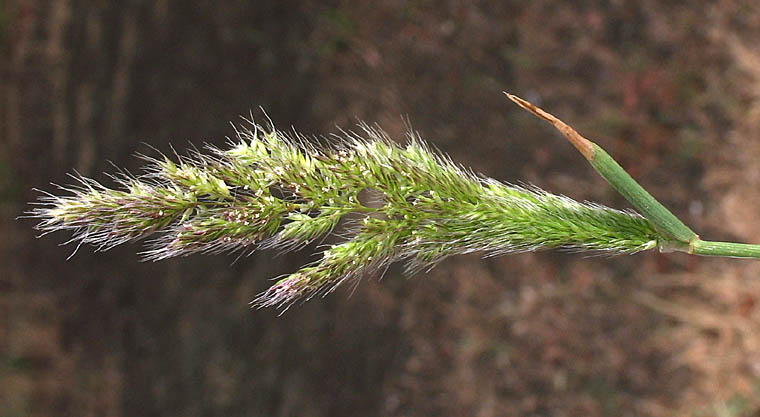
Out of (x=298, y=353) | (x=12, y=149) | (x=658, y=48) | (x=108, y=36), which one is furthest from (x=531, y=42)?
(x=12, y=149)

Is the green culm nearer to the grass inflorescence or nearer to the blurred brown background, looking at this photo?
the grass inflorescence

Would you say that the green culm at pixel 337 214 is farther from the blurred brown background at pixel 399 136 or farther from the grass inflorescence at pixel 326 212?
the blurred brown background at pixel 399 136

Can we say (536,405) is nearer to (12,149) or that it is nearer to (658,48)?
(658,48)

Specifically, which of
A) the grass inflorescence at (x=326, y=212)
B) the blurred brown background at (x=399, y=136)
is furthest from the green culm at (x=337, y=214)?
the blurred brown background at (x=399, y=136)

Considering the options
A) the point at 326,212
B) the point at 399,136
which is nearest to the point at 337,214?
the point at 326,212

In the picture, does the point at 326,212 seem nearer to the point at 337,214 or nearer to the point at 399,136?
the point at 337,214

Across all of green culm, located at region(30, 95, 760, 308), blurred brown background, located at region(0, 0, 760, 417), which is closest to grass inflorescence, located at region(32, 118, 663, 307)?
green culm, located at region(30, 95, 760, 308)
